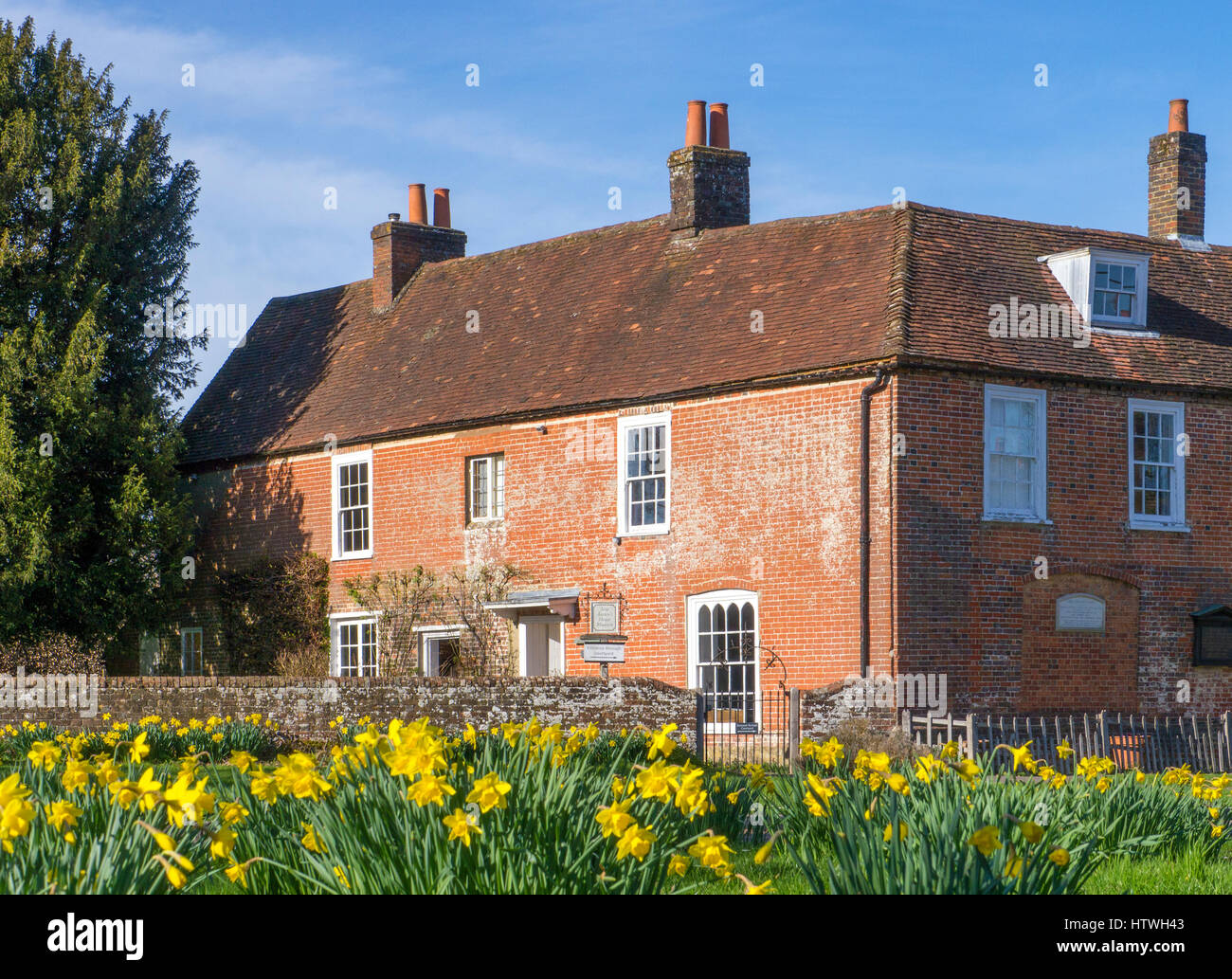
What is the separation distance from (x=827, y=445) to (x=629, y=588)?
413 centimetres

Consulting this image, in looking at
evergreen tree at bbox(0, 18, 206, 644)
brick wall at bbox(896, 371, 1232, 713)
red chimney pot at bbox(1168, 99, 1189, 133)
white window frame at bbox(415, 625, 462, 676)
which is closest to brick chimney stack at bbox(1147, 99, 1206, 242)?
red chimney pot at bbox(1168, 99, 1189, 133)

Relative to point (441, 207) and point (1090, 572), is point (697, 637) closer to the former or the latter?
point (1090, 572)

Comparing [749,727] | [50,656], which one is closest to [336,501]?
[50,656]

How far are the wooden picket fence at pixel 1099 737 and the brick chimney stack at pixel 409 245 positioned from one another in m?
16.1

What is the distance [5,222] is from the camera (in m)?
27.1

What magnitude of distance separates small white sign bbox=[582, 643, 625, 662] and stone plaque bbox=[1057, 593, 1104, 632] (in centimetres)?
636

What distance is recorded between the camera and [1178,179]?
2802 centimetres

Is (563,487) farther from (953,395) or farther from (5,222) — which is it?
(5,222)

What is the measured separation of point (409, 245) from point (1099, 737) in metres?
18.5

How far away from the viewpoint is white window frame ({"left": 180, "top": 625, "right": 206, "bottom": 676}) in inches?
1204

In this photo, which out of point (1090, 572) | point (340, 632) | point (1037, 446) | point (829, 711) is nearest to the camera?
point (829, 711)

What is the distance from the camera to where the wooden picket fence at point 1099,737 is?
18984mm

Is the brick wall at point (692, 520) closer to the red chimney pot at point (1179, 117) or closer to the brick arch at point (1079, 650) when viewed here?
the brick arch at point (1079, 650)

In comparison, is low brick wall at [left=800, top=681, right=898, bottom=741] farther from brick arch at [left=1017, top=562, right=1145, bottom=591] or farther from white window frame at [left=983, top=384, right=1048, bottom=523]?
white window frame at [left=983, top=384, right=1048, bottom=523]
